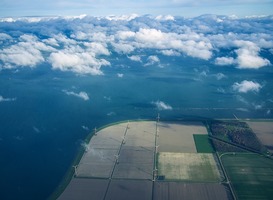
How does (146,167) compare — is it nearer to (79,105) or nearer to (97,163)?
(97,163)

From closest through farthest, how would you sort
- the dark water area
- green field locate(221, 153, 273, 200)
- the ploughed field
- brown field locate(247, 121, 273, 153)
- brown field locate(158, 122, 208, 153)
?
green field locate(221, 153, 273, 200) < the ploughed field < the dark water area < brown field locate(158, 122, 208, 153) < brown field locate(247, 121, 273, 153)

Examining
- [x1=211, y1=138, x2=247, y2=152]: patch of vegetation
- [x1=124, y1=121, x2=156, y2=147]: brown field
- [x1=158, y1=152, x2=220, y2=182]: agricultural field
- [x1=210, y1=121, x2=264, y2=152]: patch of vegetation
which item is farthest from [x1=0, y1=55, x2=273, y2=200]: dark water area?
[x1=158, y1=152, x2=220, y2=182]: agricultural field

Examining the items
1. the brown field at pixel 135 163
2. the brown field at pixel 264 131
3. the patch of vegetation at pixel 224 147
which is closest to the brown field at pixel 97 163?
the brown field at pixel 135 163

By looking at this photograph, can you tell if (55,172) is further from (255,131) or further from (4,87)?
(4,87)

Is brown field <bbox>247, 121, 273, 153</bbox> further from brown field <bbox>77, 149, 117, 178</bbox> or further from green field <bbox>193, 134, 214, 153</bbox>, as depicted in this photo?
brown field <bbox>77, 149, 117, 178</bbox>

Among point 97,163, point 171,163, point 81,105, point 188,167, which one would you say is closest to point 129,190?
point 97,163

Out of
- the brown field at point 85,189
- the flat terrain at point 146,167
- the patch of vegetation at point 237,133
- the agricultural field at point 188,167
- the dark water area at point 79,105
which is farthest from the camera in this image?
the patch of vegetation at point 237,133

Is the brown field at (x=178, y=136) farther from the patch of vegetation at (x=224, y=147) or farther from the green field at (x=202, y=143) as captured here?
the patch of vegetation at (x=224, y=147)

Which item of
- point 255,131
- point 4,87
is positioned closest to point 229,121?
point 255,131
